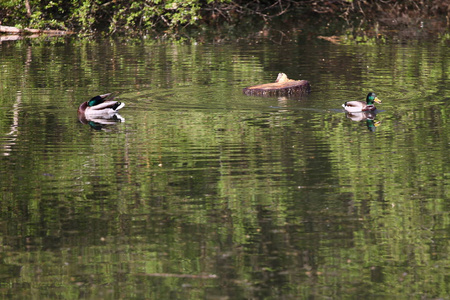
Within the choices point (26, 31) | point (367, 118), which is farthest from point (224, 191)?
point (26, 31)

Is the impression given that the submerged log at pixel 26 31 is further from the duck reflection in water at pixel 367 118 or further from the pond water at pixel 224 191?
the duck reflection in water at pixel 367 118

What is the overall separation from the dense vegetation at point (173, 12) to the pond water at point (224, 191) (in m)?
12.5

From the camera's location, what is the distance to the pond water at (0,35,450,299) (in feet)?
28.3

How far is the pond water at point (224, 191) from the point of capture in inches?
339

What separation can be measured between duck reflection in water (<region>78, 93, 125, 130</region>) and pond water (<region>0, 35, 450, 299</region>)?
0.68ft

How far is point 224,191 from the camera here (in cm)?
1152

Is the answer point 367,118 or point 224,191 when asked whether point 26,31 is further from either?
point 224,191

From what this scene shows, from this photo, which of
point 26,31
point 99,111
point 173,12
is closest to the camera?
point 99,111

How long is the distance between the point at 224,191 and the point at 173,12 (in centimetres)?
2446

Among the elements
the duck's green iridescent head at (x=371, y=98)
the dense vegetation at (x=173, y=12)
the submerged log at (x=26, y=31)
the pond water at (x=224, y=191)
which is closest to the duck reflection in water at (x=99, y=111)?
the pond water at (x=224, y=191)

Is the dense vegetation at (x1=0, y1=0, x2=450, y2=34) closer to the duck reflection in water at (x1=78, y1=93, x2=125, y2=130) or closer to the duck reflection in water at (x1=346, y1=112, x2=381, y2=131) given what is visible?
the duck reflection in water at (x1=78, y1=93, x2=125, y2=130)

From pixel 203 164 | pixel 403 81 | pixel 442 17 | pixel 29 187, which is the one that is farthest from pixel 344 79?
pixel 442 17

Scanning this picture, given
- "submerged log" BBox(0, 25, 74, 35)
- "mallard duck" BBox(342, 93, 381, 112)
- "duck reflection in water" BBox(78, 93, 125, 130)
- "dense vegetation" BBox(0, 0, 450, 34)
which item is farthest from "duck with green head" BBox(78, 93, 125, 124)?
"submerged log" BBox(0, 25, 74, 35)

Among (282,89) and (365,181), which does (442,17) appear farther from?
(365,181)
